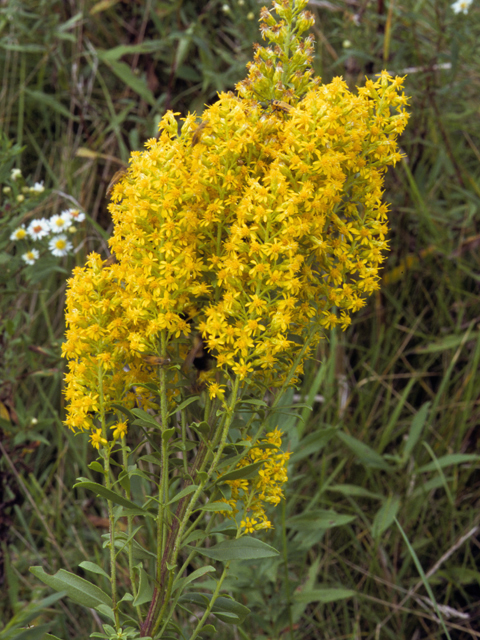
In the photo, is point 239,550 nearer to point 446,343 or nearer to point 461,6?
point 446,343

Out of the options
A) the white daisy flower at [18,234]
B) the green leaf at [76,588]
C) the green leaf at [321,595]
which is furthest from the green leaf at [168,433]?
the white daisy flower at [18,234]

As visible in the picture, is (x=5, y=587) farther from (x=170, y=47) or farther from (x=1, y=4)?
(x=1, y=4)

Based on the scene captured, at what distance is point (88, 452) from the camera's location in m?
3.09

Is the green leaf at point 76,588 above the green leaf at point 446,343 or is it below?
above

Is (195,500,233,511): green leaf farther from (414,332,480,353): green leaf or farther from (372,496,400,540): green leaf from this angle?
(414,332,480,353): green leaf

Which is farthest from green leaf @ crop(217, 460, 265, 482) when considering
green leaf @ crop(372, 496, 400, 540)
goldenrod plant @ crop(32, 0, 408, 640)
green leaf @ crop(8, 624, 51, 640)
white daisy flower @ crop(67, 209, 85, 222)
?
white daisy flower @ crop(67, 209, 85, 222)

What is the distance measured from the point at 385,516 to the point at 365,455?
27 cm

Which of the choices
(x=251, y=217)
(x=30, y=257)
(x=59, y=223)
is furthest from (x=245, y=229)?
Answer: (x=59, y=223)

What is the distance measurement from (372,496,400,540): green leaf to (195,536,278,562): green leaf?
1.18m

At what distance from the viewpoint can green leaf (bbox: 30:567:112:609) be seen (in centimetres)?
144

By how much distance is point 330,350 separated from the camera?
3.03 metres

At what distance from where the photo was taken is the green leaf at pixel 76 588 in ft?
4.72

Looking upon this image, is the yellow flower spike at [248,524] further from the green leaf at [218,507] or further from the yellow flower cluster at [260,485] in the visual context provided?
the green leaf at [218,507]

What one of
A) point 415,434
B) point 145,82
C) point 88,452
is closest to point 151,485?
point 88,452
